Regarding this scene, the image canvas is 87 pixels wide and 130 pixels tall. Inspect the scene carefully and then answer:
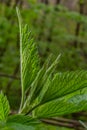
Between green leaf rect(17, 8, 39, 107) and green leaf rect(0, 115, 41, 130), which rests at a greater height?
green leaf rect(17, 8, 39, 107)

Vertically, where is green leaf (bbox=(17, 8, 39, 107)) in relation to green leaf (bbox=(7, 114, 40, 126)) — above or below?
above

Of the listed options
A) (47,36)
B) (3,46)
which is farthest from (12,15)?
(47,36)

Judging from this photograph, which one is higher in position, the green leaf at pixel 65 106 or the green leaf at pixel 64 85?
the green leaf at pixel 64 85

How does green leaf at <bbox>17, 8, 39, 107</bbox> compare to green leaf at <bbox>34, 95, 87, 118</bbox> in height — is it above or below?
above

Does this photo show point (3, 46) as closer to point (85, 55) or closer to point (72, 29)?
point (85, 55)
